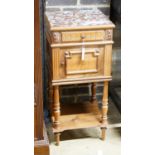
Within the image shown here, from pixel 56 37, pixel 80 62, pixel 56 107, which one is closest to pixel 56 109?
pixel 56 107

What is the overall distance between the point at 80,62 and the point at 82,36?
0.15m

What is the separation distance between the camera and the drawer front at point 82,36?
1.91 metres

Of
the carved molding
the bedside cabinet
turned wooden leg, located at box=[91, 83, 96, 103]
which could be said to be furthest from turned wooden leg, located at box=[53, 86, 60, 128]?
turned wooden leg, located at box=[91, 83, 96, 103]

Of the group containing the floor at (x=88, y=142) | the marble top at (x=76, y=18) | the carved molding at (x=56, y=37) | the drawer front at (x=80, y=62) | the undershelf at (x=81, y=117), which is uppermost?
the marble top at (x=76, y=18)

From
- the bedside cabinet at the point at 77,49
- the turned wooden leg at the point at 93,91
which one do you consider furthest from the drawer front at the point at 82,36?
the turned wooden leg at the point at 93,91

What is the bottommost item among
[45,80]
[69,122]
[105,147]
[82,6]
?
[105,147]

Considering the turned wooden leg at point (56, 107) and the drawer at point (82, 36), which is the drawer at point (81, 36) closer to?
the drawer at point (82, 36)

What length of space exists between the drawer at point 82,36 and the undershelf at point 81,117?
1.77ft

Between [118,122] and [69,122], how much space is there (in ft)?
1.33

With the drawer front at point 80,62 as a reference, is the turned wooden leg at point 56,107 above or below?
below
